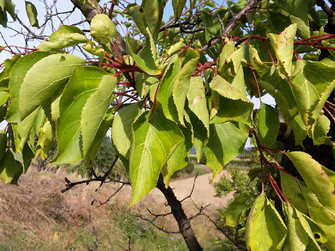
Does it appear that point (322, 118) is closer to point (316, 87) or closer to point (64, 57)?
point (316, 87)

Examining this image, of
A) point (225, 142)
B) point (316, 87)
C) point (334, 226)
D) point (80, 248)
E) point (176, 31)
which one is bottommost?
point (80, 248)

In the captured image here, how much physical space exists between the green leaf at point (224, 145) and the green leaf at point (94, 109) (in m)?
0.28

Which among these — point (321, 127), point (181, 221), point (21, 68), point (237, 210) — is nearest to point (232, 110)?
point (321, 127)

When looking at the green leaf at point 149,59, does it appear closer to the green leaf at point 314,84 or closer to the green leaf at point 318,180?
the green leaf at point 314,84

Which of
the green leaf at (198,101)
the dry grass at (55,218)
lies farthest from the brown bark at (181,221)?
the dry grass at (55,218)

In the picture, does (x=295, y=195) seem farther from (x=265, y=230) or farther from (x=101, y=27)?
(x=101, y=27)

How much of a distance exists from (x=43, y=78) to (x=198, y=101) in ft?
0.98

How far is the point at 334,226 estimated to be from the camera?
2.17 feet

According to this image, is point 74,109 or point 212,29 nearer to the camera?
point 74,109

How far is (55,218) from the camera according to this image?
554cm

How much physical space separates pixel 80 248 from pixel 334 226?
4720 mm

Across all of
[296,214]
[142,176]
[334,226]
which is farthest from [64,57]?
[334,226]

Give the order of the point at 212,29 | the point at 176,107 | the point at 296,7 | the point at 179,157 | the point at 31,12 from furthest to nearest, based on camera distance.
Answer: the point at 31,12 → the point at 212,29 → the point at 296,7 → the point at 179,157 → the point at 176,107

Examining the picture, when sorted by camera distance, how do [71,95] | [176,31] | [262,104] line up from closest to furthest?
[71,95]
[262,104]
[176,31]
